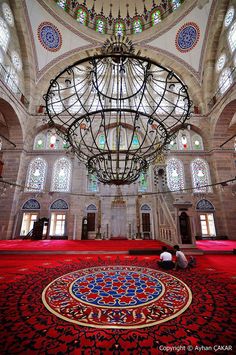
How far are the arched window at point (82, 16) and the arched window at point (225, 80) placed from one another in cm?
977

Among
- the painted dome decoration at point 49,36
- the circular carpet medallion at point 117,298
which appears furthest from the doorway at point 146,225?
the painted dome decoration at point 49,36

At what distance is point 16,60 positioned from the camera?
8.95 m

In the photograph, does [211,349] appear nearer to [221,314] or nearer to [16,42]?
→ [221,314]

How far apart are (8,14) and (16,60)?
208 centimetres

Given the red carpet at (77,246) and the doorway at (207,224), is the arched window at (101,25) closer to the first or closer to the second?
the red carpet at (77,246)

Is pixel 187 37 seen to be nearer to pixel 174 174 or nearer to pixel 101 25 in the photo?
pixel 101 25

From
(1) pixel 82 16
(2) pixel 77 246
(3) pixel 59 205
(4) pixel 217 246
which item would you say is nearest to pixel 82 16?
(1) pixel 82 16

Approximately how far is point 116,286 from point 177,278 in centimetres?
117

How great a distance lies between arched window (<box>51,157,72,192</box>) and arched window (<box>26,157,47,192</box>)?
65 centimetres

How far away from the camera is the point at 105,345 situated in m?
1.24

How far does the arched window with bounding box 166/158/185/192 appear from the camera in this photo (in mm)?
9480

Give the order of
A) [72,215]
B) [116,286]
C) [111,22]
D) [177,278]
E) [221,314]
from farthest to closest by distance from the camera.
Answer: [111,22]
[72,215]
[177,278]
[116,286]
[221,314]

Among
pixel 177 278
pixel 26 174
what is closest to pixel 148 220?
pixel 177 278

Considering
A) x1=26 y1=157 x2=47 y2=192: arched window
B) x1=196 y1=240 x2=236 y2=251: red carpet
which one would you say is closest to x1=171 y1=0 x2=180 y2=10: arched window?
x1=26 y1=157 x2=47 y2=192: arched window
